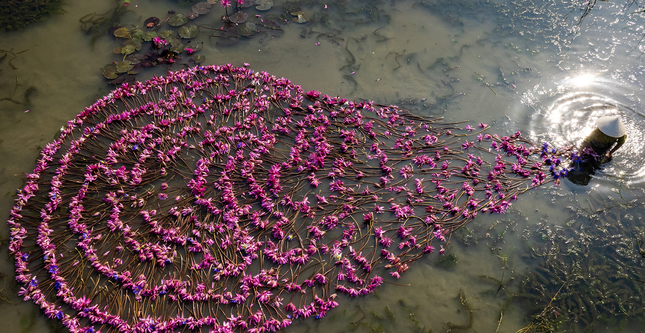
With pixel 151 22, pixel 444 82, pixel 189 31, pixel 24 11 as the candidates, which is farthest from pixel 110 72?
pixel 444 82

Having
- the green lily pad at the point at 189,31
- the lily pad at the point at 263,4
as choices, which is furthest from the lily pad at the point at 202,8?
the lily pad at the point at 263,4

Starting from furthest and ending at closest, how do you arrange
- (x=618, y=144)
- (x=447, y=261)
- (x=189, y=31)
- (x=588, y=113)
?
(x=189, y=31)
(x=588, y=113)
(x=618, y=144)
(x=447, y=261)

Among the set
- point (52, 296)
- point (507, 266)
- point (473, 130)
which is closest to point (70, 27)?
point (52, 296)

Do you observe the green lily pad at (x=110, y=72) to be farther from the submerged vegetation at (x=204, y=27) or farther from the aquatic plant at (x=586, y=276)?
the aquatic plant at (x=586, y=276)

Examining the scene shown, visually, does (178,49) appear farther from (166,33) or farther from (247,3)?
(247,3)

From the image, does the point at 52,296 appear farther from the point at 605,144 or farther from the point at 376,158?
the point at 605,144

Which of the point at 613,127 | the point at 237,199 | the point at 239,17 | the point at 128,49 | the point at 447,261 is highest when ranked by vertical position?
the point at 613,127

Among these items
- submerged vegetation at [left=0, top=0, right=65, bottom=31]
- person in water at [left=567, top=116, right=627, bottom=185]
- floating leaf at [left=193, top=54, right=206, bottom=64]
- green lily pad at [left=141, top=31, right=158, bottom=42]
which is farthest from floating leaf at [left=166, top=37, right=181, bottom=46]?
person in water at [left=567, top=116, right=627, bottom=185]

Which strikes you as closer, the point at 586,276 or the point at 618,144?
the point at 586,276
